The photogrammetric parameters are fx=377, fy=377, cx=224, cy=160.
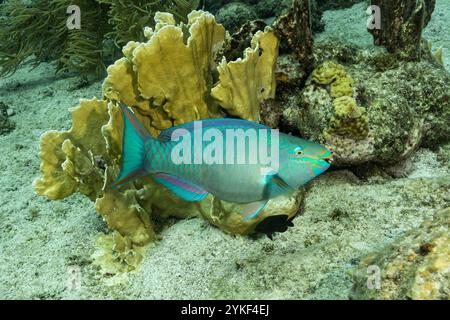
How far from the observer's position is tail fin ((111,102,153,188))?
2.12 m

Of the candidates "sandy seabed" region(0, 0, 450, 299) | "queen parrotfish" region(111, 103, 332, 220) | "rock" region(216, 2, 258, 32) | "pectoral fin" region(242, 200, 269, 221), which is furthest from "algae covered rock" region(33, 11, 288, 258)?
"rock" region(216, 2, 258, 32)

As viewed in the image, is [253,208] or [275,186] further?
[253,208]

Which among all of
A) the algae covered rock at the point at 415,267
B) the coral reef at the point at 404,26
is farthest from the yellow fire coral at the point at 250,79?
the algae covered rock at the point at 415,267

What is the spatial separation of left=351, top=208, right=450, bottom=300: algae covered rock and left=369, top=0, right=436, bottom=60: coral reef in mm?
2295

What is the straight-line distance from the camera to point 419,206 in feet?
10.1

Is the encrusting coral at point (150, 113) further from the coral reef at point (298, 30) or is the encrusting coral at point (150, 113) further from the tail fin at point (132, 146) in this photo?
the tail fin at point (132, 146)

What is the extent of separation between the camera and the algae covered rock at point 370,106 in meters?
3.28

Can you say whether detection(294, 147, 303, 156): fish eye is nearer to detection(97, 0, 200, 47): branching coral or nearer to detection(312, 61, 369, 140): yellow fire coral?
detection(312, 61, 369, 140): yellow fire coral

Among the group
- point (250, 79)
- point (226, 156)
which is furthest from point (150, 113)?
point (226, 156)

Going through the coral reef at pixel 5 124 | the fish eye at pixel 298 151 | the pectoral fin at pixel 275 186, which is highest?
the fish eye at pixel 298 151

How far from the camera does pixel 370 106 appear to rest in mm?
3414

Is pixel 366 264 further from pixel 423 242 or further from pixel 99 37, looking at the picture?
→ pixel 99 37

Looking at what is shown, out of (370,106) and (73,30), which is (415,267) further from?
(73,30)

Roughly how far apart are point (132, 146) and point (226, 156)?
1.75 feet
